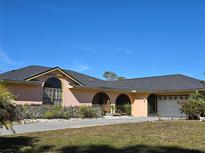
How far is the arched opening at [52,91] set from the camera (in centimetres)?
2841

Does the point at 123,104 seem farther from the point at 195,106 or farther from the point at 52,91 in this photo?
the point at 52,91

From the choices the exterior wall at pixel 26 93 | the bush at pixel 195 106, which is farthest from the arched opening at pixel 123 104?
the exterior wall at pixel 26 93

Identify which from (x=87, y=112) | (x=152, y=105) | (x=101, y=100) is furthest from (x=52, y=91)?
(x=152, y=105)

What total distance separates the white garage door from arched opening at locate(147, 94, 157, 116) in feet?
1.54

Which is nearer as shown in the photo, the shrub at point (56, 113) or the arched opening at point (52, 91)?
the shrub at point (56, 113)

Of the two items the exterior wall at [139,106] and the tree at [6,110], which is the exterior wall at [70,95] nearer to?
the exterior wall at [139,106]

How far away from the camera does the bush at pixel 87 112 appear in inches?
1117

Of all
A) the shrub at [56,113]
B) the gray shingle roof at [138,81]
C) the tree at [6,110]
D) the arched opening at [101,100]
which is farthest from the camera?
the arched opening at [101,100]

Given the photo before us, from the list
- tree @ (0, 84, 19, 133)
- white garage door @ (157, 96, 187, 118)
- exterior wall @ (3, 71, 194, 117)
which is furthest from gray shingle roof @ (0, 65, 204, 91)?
Answer: tree @ (0, 84, 19, 133)

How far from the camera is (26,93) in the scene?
26719 millimetres

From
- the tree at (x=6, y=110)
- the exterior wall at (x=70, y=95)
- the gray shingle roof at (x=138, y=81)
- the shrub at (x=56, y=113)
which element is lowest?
the shrub at (x=56, y=113)

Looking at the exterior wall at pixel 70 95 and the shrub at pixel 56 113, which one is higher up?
the exterior wall at pixel 70 95

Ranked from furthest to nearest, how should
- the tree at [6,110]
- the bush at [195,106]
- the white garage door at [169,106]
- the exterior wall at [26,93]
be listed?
the white garage door at [169,106] < the bush at [195,106] < the exterior wall at [26,93] < the tree at [6,110]

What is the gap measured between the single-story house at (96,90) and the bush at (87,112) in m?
2.05
